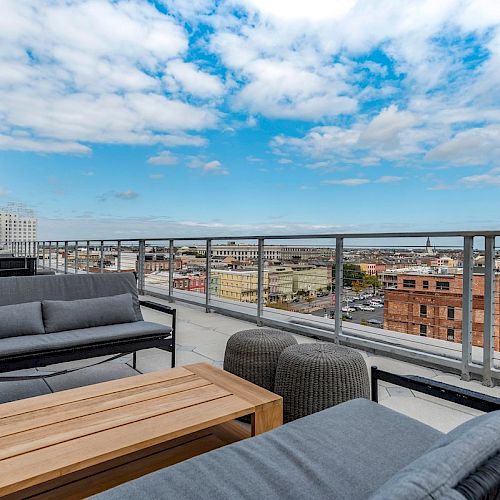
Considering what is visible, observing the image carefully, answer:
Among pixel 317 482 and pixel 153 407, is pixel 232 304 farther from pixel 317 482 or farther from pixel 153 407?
pixel 317 482

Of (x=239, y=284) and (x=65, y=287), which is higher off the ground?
(x=65, y=287)

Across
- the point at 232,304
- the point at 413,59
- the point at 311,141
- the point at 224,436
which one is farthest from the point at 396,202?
the point at 224,436

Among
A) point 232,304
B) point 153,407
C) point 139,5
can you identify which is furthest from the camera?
point 139,5

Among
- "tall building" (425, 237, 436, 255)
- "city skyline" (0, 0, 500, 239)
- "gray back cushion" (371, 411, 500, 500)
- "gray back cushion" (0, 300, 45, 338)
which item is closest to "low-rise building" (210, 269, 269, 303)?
"city skyline" (0, 0, 500, 239)

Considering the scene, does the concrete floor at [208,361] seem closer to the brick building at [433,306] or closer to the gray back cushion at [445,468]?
the brick building at [433,306]

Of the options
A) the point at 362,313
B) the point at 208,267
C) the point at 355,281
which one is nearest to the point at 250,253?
the point at 208,267

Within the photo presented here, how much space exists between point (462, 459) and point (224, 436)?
132 cm

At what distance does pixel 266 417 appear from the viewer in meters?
1.60

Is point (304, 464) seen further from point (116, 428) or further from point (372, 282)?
point (372, 282)

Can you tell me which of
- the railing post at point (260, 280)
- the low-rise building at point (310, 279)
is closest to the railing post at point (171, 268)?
the railing post at point (260, 280)

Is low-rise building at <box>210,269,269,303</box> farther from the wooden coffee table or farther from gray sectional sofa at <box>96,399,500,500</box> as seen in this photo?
gray sectional sofa at <box>96,399,500,500</box>

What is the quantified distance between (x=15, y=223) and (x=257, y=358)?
50.3 feet

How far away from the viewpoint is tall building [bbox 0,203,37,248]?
14.6 m

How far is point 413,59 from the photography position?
8852 mm
